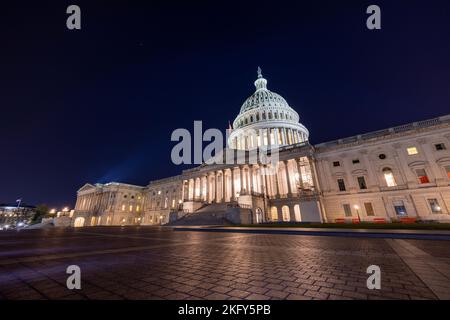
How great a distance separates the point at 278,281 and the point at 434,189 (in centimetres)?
3825

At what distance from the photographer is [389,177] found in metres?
31.2

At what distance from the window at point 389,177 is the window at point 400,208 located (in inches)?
114

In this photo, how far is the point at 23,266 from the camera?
15.6ft

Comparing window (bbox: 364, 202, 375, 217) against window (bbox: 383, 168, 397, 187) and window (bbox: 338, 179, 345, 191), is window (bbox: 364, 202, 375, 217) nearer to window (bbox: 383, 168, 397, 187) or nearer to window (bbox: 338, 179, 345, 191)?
window (bbox: 338, 179, 345, 191)

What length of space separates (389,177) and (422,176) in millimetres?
3848

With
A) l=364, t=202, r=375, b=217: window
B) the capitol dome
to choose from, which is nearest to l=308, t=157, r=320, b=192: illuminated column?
l=364, t=202, r=375, b=217: window

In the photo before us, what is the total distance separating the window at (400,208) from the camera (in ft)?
94.8

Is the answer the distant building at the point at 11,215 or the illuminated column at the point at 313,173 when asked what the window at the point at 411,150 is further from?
the distant building at the point at 11,215

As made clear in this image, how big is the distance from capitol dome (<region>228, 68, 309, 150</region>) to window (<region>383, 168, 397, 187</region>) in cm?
2555

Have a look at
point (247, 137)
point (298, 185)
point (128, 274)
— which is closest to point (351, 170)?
point (298, 185)

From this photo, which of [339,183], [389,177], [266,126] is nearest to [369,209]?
[339,183]
